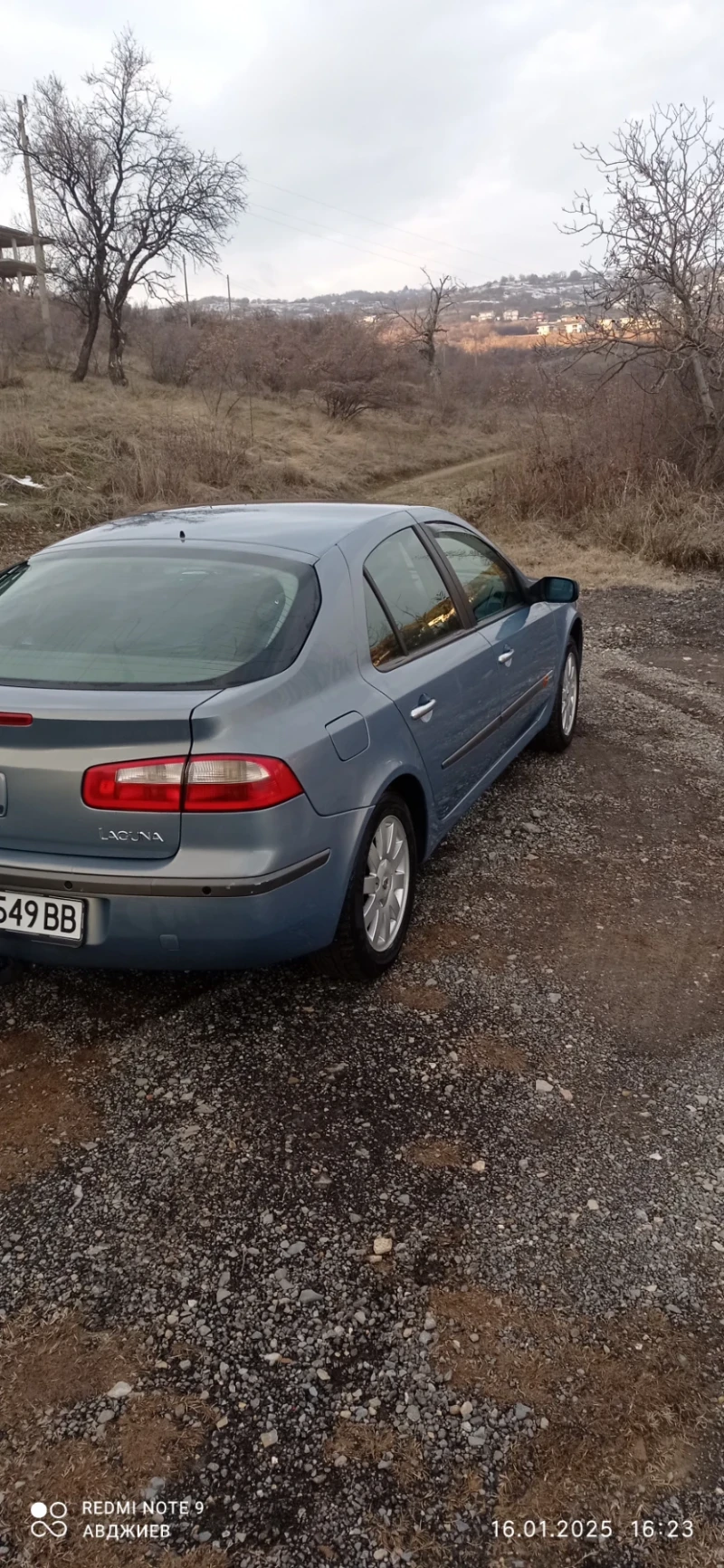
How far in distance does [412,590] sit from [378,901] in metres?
1.25

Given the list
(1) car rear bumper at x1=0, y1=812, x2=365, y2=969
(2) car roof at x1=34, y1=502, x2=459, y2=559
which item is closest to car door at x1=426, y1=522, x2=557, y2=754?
(2) car roof at x1=34, y1=502, x2=459, y2=559

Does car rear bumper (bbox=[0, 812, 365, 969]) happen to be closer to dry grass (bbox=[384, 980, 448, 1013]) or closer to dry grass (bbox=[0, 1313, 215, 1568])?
dry grass (bbox=[384, 980, 448, 1013])

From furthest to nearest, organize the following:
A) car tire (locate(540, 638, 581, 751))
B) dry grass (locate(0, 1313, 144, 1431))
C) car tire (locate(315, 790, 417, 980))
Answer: car tire (locate(540, 638, 581, 751)), car tire (locate(315, 790, 417, 980)), dry grass (locate(0, 1313, 144, 1431))

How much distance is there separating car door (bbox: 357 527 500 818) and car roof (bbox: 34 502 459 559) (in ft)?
0.52

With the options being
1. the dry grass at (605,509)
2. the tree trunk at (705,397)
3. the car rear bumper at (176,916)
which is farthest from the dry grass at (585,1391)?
the tree trunk at (705,397)

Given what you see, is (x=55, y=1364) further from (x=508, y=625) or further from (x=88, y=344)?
(x=88, y=344)

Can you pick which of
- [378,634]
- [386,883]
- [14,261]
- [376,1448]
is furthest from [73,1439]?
[14,261]

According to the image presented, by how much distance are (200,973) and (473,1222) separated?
1390 mm

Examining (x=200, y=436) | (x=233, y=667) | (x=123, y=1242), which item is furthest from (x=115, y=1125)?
(x=200, y=436)

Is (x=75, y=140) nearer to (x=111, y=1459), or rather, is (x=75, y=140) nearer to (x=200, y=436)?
(x=200, y=436)

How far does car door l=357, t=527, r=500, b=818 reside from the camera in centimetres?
347

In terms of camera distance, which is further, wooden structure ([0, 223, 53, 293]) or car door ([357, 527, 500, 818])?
wooden structure ([0, 223, 53, 293])

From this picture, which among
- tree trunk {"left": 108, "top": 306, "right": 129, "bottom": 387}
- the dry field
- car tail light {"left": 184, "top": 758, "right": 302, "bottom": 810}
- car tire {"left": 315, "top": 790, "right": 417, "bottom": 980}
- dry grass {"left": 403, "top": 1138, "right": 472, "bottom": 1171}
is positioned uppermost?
tree trunk {"left": 108, "top": 306, "right": 129, "bottom": 387}

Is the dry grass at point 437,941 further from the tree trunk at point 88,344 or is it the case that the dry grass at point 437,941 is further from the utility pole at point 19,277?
the utility pole at point 19,277
